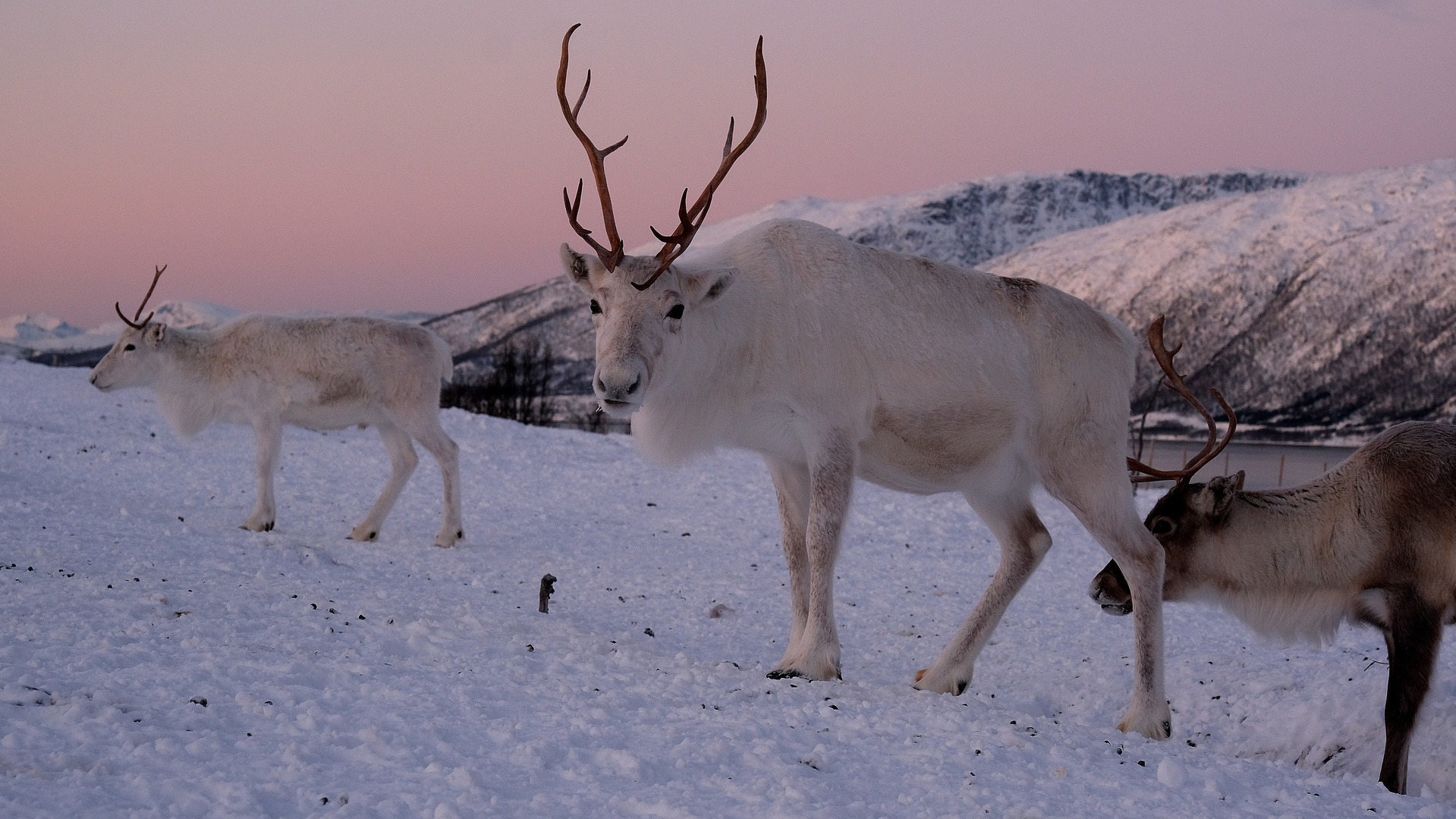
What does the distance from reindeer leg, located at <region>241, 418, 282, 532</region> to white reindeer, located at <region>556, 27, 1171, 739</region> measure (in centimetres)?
652

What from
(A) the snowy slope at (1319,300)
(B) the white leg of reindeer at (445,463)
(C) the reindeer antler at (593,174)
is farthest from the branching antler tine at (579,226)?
(A) the snowy slope at (1319,300)

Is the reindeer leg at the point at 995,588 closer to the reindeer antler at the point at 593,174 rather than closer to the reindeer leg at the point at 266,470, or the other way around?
→ the reindeer antler at the point at 593,174

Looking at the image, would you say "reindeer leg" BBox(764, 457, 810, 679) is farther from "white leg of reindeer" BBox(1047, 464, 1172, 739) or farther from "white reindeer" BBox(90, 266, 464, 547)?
"white reindeer" BBox(90, 266, 464, 547)

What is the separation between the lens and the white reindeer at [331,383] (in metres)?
11.9

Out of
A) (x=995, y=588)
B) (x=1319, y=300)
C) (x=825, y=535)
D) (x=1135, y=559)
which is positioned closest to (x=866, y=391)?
(x=825, y=535)

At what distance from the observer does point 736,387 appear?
19.5 feet

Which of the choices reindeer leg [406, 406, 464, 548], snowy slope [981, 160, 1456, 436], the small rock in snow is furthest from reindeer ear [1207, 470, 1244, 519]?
snowy slope [981, 160, 1456, 436]

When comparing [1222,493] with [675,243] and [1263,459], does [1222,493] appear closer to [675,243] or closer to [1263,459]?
[675,243]

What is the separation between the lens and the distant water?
265ft

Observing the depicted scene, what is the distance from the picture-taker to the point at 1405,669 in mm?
5742

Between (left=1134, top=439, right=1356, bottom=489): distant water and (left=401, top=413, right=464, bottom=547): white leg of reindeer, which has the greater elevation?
(left=401, top=413, right=464, bottom=547): white leg of reindeer

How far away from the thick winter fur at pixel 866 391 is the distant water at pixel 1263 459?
66.1 m

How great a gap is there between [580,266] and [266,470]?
7.12 meters

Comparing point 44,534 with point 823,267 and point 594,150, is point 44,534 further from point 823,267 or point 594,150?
point 823,267
